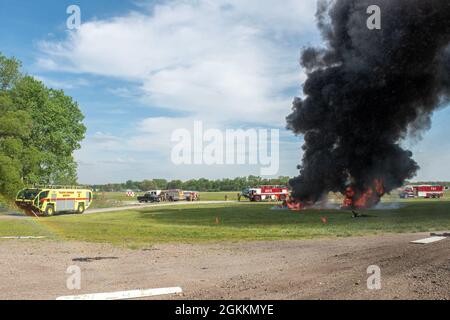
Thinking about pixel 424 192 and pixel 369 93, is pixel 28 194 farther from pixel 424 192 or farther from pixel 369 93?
pixel 424 192

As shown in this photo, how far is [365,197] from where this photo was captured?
139 ft

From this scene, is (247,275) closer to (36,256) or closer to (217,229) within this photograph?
(36,256)

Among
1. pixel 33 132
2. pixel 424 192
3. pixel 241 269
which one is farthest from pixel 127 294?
pixel 424 192

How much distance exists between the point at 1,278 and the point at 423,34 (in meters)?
40.4

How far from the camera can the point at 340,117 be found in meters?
42.5

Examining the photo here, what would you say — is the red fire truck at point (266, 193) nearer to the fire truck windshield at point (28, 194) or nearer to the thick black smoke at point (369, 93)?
the thick black smoke at point (369, 93)

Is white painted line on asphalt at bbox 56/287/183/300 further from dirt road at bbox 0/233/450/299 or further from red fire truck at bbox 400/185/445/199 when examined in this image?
red fire truck at bbox 400/185/445/199

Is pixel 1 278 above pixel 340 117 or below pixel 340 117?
below

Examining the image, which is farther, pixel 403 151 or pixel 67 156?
pixel 67 156

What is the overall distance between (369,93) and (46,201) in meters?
30.9

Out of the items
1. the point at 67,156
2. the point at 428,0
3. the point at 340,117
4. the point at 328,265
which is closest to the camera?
the point at 328,265

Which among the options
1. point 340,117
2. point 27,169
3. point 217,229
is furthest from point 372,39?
point 27,169

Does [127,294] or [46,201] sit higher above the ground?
[46,201]

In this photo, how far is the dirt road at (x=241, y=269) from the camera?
858 centimetres
